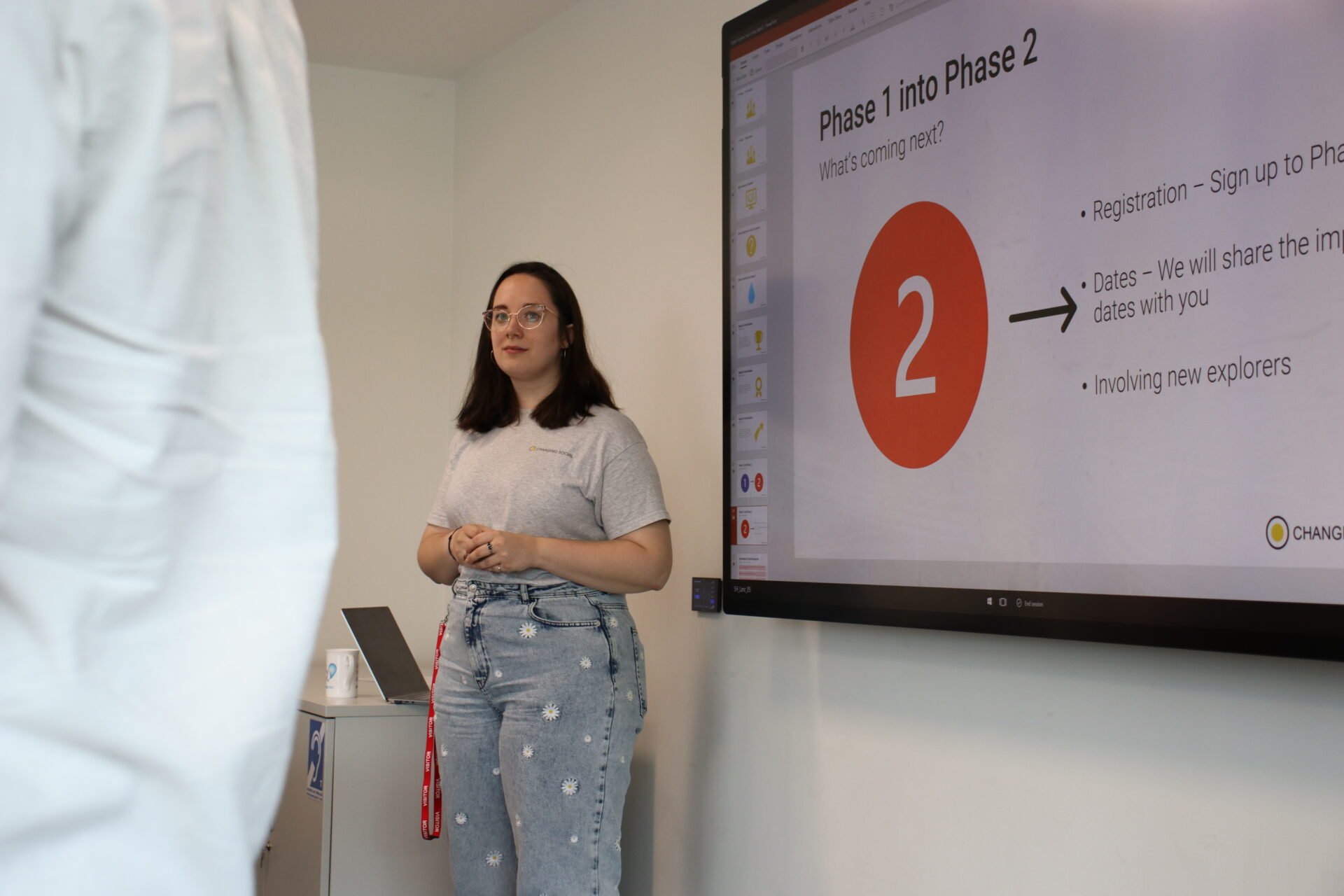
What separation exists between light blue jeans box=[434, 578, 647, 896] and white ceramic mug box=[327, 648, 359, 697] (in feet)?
2.66

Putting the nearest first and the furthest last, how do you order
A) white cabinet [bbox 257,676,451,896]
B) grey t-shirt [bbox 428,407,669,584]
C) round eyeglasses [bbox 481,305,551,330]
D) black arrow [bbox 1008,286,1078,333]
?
black arrow [bbox 1008,286,1078,333] → grey t-shirt [bbox 428,407,669,584] → round eyeglasses [bbox 481,305,551,330] → white cabinet [bbox 257,676,451,896]

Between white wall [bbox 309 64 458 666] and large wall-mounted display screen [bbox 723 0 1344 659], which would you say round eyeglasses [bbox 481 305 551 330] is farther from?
white wall [bbox 309 64 458 666]

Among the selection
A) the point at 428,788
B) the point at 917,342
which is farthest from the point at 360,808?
the point at 917,342

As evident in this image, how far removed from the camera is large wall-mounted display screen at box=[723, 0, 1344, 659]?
4.63 ft

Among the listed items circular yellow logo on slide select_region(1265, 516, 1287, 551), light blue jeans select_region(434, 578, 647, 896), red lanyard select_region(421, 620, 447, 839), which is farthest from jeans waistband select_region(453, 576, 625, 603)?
circular yellow logo on slide select_region(1265, 516, 1287, 551)

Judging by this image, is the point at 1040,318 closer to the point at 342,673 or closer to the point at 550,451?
the point at 550,451

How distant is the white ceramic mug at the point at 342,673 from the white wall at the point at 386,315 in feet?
2.65

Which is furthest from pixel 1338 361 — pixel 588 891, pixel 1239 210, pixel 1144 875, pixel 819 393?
pixel 588 891

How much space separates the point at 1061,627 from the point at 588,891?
1047mm

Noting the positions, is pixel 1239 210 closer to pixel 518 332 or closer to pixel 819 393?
pixel 819 393

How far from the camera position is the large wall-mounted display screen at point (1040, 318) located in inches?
55.5

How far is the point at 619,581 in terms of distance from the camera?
2244 millimetres

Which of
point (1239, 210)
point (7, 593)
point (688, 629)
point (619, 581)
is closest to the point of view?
point (7, 593)

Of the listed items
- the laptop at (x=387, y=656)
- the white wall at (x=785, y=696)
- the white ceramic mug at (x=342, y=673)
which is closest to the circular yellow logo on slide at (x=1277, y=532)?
the white wall at (x=785, y=696)
